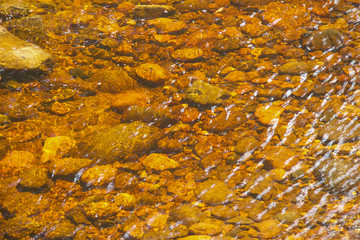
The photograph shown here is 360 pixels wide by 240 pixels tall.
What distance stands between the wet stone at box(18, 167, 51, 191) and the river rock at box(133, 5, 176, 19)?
6.32ft

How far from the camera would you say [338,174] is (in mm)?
1530

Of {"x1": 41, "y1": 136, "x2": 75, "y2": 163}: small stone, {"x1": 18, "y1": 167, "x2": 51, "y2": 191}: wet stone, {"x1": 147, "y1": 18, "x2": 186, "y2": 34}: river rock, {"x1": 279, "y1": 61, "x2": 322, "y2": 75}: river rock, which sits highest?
{"x1": 279, "y1": 61, "x2": 322, "y2": 75}: river rock

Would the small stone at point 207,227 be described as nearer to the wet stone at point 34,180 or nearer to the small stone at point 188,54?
the wet stone at point 34,180

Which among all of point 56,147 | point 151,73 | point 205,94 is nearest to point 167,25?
point 151,73

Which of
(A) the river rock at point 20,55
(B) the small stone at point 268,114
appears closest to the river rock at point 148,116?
(B) the small stone at point 268,114

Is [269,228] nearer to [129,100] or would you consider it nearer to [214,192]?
[214,192]

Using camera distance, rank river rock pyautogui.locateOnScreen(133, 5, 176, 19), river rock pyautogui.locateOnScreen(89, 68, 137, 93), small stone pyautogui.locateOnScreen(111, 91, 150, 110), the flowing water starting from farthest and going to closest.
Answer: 1. river rock pyautogui.locateOnScreen(133, 5, 176, 19)
2. river rock pyautogui.locateOnScreen(89, 68, 137, 93)
3. small stone pyautogui.locateOnScreen(111, 91, 150, 110)
4. the flowing water

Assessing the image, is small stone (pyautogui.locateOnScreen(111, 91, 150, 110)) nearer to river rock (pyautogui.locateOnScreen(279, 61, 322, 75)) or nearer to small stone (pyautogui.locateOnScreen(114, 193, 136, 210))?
small stone (pyautogui.locateOnScreen(114, 193, 136, 210))

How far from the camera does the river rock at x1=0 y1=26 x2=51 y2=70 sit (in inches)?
83.4

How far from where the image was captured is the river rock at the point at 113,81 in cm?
214

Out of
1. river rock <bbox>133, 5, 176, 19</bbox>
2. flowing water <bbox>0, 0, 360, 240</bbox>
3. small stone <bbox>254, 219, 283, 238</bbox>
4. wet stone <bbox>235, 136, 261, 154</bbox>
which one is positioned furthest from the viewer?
river rock <bbox>133, 5, 176, 19</bbox>

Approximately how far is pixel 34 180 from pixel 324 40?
2.46m

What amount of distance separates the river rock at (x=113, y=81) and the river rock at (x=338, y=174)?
1325mm

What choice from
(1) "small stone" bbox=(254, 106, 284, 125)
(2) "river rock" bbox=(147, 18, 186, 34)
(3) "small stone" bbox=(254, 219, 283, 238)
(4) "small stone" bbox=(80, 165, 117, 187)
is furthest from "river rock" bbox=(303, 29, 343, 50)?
(4) "small stone" bbox=(80, 165, 117, 187)
